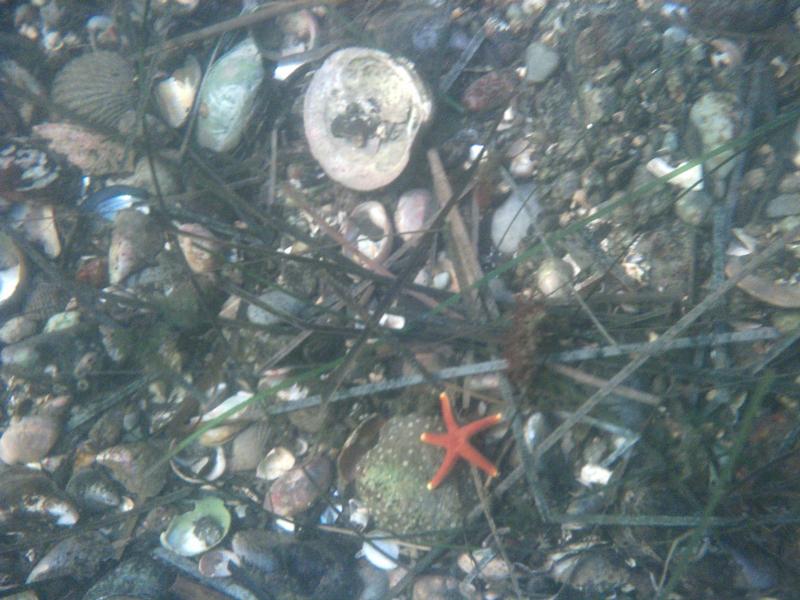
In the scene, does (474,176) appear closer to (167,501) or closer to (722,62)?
(722,62)

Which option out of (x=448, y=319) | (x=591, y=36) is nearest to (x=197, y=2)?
(x=591, y=36)

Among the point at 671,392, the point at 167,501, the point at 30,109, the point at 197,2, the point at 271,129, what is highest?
the point at 197,2

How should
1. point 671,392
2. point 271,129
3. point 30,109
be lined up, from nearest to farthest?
1. point 671,392
2. point 271,129
3. point 30,109

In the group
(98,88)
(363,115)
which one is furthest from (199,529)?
(98,88)

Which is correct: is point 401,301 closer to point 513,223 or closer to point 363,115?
point 513,223

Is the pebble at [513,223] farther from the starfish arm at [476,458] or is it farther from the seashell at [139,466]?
the seashell at [139,466]

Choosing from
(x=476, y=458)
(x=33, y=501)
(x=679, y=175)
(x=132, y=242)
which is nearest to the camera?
(x=476, y=458)

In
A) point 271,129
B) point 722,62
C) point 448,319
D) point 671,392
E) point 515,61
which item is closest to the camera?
point 671,392
